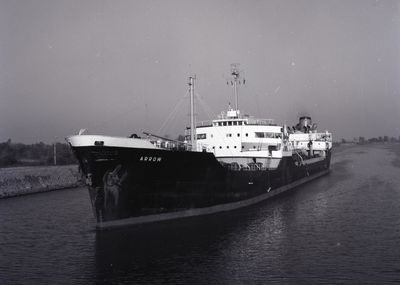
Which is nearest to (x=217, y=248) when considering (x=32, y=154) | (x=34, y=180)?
(x=34, y=180)

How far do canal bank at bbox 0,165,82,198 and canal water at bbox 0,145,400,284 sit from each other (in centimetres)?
1299

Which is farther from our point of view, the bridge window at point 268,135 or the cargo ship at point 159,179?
the bridge window at point 268,135

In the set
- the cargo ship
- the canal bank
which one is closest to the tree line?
the canal bank

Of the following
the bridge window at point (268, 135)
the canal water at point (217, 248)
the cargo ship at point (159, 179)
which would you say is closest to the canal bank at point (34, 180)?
the canal water at point (217, 248)

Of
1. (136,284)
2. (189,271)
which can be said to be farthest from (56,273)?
(189,271)

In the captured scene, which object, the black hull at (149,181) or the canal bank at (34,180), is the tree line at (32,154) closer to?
the canal bank at (34,180)

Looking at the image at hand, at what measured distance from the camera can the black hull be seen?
19.0 meters

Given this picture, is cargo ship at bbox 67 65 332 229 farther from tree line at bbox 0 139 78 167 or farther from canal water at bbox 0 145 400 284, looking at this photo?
tree line at bbox 0 139 78 167

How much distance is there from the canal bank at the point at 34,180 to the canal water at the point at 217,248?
13.0 meters

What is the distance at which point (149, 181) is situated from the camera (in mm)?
19984

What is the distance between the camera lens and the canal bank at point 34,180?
38.6 meters

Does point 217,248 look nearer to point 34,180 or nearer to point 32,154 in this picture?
point 34,180

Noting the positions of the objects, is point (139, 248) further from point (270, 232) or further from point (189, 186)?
point (270, 232)

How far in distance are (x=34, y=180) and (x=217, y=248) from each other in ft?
106
